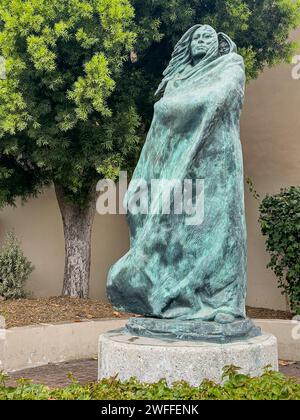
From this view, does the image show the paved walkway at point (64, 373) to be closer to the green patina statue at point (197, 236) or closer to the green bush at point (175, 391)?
the green patina statue at point (197, 236)

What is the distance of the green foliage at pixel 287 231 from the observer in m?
8.27

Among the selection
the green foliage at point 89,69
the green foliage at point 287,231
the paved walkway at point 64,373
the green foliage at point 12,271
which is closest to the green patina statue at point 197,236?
the paved walkway at point 64,373

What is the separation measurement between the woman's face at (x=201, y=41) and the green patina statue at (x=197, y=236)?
245 mm

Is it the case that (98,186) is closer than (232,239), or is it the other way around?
(232,239)

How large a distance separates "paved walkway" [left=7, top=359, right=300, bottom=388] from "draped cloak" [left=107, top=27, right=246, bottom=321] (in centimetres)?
160

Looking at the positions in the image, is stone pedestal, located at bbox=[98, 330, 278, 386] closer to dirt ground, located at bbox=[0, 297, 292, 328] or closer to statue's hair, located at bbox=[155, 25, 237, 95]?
statue's hair, located at bbox=[155, 25, 237, 95]

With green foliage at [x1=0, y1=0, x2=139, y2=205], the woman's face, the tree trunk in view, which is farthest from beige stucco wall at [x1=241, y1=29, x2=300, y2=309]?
the woman's face

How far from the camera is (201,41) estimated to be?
4.82 m

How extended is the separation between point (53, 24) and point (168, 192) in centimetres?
427

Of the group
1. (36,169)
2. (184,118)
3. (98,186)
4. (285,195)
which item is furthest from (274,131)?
(184,118)

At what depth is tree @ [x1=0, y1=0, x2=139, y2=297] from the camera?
736 cm

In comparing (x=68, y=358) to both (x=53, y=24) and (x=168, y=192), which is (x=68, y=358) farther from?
(x=53, y=24)

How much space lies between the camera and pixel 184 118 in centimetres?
Answer: 452

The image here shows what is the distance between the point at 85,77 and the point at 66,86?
0.60 meters
